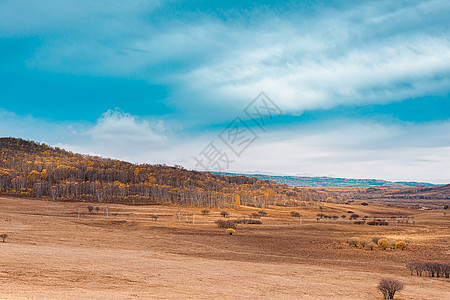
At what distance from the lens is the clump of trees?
24.8m

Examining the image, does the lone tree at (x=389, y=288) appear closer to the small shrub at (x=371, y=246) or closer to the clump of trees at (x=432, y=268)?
the clump of trees at (x=432, y=268)

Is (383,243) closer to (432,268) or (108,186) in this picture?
(432,268)

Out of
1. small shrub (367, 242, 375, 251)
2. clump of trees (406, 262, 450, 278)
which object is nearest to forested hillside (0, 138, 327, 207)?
small shrub (367, 242, 375, 251)

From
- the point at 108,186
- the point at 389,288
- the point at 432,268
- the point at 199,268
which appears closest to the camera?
the point at 389,288

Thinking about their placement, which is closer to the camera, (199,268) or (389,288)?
(389,288)

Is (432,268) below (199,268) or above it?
below

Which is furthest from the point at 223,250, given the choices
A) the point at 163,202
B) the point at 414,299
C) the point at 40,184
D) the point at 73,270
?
the point at 40,184

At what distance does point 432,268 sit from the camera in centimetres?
2506

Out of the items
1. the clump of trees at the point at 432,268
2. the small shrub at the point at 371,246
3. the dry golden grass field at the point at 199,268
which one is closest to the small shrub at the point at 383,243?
the small shrub at the point at 371,246

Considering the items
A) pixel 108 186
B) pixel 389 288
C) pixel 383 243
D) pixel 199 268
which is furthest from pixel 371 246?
pixel 108 186

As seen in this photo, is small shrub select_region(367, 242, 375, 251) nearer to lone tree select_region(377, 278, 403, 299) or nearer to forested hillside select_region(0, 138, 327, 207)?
lone tree select_region(377, 278, 403, 299)

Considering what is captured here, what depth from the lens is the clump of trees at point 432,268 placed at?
2481 centimetres

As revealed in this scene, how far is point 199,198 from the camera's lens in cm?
11844

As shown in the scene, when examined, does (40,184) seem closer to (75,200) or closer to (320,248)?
(75,200)
